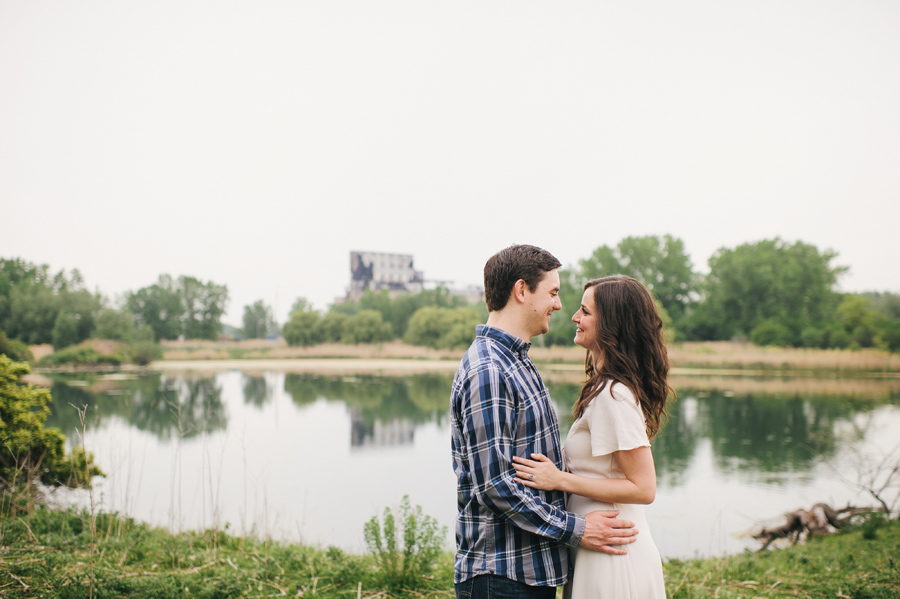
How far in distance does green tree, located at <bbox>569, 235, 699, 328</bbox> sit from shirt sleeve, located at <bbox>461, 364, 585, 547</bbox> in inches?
1773

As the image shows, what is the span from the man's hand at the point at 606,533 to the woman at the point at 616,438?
4cm

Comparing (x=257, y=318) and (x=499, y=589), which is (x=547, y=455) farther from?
(x=257, y=318)

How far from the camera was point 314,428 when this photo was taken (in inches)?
610

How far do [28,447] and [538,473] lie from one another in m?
5.60

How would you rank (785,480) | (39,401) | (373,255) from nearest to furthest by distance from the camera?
(39,401) < (785,480) < (373,255)

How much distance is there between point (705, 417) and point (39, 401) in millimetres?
17170

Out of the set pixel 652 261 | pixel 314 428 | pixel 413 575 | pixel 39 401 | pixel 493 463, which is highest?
pixel 652 261

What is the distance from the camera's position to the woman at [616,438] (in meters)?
1.77

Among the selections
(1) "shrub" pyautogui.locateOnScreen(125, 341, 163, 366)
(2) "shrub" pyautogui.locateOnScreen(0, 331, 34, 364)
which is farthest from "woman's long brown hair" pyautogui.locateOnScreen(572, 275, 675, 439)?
(1) "shrub" pyautogui.locateOnScreen(125, 341, 163, 366)

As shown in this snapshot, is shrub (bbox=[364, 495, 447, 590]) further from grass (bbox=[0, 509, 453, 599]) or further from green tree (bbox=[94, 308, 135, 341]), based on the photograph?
green tree (bbox=[94, 308, 135, 341])

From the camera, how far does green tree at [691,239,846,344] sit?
40.2 m

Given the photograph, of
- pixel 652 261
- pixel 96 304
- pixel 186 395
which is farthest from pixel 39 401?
pixel 652 261

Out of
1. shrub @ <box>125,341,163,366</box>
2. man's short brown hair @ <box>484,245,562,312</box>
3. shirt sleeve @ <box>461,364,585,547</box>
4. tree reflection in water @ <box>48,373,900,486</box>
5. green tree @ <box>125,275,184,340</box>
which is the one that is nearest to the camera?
shirt sleeve @ <box>461,364,585,547</box>

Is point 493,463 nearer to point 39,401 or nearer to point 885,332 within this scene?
point 39,401
